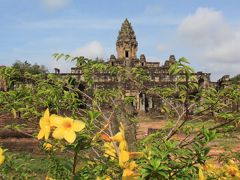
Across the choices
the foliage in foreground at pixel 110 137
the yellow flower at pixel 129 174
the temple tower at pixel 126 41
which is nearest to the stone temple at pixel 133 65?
the temple tower at pixel 126 41

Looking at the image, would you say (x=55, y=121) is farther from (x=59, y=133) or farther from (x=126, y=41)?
(x=126, y=41)

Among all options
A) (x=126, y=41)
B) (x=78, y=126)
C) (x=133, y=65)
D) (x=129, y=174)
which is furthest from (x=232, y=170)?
(x=126, y=41)

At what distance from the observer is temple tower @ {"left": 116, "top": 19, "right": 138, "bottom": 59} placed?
3167cm

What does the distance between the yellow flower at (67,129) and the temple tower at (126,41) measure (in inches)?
1195

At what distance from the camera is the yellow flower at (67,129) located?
1.30m

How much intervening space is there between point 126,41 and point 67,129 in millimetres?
30623

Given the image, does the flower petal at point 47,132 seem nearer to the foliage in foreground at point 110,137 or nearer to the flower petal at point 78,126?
the foliage in foreground at point 110,137

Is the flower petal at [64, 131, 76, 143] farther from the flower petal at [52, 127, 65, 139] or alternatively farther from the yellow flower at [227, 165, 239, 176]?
the yellow flower at [227, 165, 239, 176]

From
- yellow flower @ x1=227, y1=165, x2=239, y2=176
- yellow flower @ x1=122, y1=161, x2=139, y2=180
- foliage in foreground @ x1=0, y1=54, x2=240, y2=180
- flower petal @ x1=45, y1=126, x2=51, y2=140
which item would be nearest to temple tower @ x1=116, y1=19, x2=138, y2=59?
foliage in foreground @ x1=0, y1=54, x2=240, y2=180

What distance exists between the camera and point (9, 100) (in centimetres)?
248

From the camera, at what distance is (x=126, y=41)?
1244 inches

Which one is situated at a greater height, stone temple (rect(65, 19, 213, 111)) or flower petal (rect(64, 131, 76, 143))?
stone temple (rect(65, 19, 213, 111))

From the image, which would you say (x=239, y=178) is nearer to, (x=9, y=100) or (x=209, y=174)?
(x=209, y=174)

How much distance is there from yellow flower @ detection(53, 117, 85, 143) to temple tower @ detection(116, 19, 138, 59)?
30362 mm
